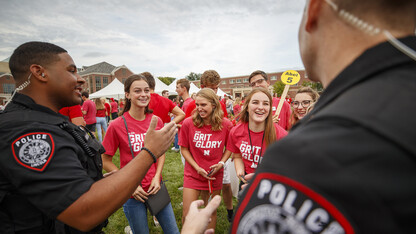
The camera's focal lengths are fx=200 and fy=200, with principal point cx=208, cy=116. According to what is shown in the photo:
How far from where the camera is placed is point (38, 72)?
145 centimetres

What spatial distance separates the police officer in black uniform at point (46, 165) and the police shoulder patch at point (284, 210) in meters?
0.88

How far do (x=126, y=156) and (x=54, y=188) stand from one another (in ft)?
5.79

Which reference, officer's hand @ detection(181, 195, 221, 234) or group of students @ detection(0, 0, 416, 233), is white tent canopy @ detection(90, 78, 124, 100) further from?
officer's hand @ detection(181, 195, 221, 234)

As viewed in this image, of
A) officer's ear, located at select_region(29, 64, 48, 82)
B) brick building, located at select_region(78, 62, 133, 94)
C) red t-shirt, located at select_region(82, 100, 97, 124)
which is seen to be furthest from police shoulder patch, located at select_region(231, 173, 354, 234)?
brick building, located at select_region(78, 62, 133, 94)

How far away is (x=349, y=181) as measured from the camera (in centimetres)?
48

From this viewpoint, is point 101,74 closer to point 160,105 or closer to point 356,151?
point 160,105

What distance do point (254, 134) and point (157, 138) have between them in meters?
1.93

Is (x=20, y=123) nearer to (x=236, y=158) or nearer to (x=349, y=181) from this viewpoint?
(x=349, y=181)

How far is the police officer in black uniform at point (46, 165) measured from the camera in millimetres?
1101

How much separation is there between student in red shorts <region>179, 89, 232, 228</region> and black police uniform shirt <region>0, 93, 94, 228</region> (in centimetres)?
221

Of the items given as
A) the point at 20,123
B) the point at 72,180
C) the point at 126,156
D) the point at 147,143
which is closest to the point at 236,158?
the point at 126,156

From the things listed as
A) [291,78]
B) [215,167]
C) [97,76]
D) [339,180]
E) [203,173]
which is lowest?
[203,173]

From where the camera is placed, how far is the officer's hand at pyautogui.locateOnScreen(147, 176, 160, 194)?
2.70 m

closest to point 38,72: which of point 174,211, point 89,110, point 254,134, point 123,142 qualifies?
point 123,142
